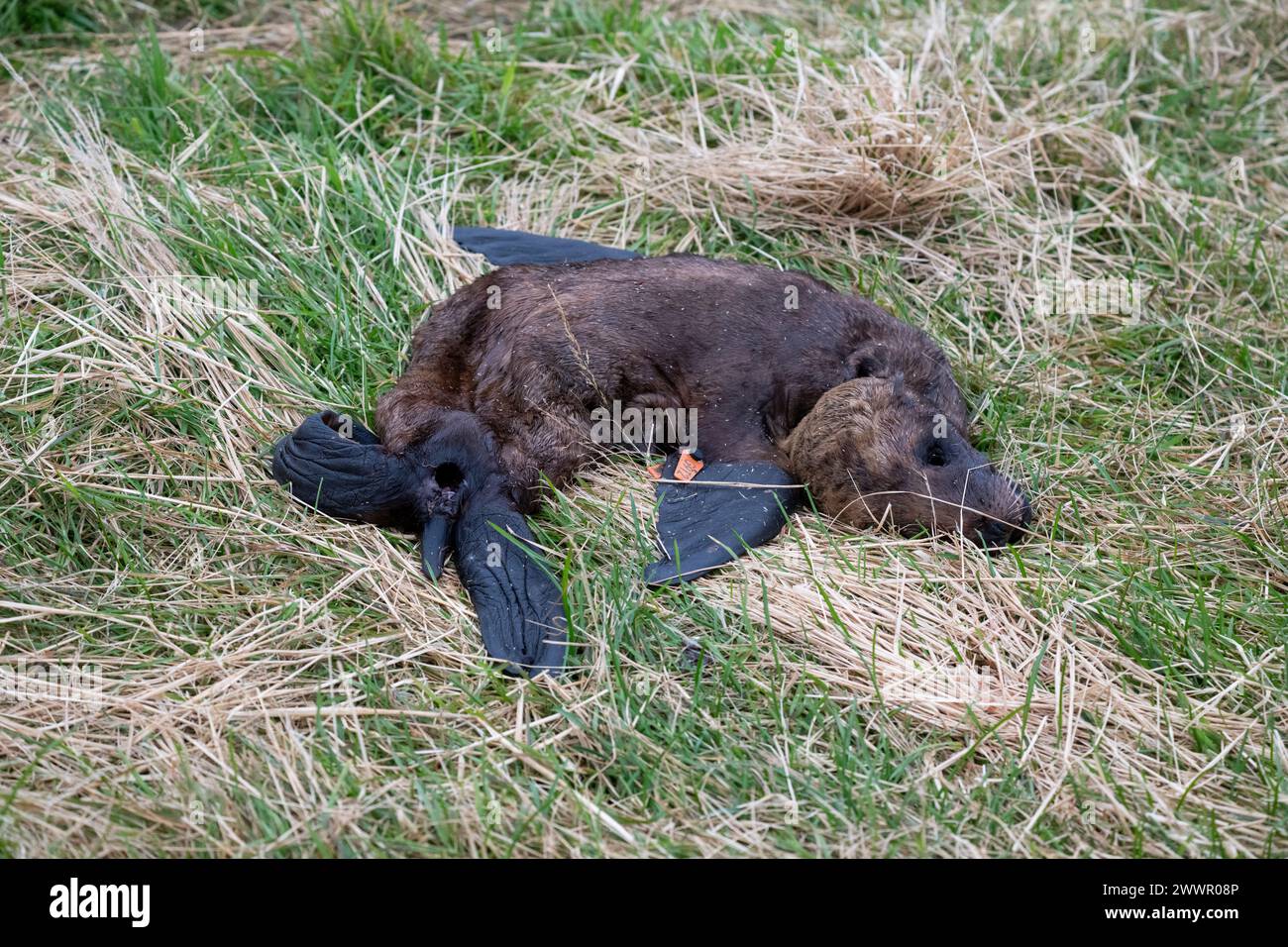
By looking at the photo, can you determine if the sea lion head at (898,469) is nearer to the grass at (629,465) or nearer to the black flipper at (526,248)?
the grass at (629,465)

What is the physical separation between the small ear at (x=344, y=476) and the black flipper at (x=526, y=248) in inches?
55.5

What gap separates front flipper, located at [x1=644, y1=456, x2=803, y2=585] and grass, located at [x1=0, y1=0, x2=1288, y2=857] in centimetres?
9

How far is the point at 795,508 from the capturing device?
468 centimetres

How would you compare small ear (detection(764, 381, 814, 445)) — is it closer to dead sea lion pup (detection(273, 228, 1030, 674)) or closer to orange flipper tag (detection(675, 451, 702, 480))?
dead sea lion pup (detection(273, 228, 1030, 674))

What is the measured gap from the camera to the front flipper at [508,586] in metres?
3.87

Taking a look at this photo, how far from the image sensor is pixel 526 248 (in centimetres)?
562

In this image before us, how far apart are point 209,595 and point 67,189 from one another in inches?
93.0

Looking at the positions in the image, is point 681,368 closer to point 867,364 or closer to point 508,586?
point 867,364

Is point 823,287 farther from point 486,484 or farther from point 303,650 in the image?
point 303,650

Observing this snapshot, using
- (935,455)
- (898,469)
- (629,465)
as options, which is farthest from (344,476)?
(935,455)

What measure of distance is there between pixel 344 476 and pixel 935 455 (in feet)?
7.01

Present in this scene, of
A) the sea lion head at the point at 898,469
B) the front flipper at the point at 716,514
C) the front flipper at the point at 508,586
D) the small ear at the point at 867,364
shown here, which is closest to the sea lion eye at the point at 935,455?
the sea lion head at the point at 898,469

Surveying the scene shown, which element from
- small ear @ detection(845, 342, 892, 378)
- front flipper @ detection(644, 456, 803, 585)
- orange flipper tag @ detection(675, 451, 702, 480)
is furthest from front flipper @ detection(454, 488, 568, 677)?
small ear @ detection(845, 342, 892, 378)

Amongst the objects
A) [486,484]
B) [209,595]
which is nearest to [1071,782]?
[486,484]
